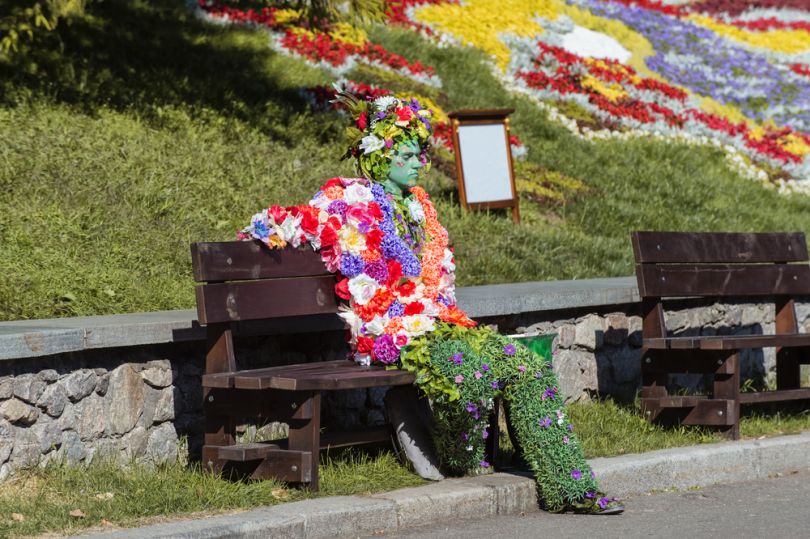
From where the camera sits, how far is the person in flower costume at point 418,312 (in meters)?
5.43

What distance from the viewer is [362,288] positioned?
5.62m

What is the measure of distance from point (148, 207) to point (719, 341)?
12.7ft

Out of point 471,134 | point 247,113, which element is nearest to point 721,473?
point 471,134

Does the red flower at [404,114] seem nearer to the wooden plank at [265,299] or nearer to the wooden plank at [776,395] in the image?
the wooden plank at [265,299]

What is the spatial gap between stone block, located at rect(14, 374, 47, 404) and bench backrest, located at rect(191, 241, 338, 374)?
2.18 feet

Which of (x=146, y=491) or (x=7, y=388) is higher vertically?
(x=7, y=388)

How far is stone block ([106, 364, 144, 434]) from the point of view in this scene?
5.54 meters

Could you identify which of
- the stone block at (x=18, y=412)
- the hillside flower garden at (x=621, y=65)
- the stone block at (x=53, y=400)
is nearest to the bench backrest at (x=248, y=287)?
the stone block at (x=53, y=400)

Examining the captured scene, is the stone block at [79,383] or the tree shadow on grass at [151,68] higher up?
the tree shadow on grass at [151,68]

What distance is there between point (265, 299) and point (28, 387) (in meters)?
1.01

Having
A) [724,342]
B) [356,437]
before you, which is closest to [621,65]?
[724,342]

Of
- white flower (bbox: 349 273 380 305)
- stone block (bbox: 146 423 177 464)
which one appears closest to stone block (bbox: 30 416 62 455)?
stone block (bbox: 146 423 177 464)

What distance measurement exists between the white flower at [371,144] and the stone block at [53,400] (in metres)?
1.65

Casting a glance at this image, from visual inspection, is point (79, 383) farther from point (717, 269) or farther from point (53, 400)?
point (717, 269)
